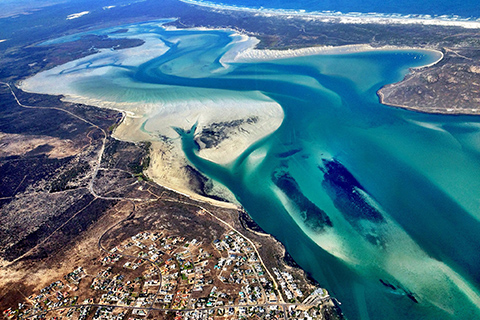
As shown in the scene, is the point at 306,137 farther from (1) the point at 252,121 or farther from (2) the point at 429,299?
(2) the point at 429,299

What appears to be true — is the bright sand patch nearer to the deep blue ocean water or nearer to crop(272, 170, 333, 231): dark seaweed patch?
crop(272, 170, 333, 231): dark seaweed patch

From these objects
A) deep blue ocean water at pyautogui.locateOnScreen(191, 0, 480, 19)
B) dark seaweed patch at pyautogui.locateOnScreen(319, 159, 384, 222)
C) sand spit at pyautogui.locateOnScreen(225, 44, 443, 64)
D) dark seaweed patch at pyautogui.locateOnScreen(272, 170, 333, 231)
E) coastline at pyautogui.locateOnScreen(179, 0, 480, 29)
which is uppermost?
deep blue ocean water at pyautogui.locateOnScreen(191, 0, 480, 19)

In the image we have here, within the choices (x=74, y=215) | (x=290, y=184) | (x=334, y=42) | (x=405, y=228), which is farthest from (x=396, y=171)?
(x=334, y=42)

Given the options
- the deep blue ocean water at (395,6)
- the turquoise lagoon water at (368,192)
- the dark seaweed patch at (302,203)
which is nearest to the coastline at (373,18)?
the deep blue ocean water at (395,6)

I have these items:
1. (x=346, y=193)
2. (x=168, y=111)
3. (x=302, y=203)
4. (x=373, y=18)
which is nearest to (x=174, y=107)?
(x=168, y=111)

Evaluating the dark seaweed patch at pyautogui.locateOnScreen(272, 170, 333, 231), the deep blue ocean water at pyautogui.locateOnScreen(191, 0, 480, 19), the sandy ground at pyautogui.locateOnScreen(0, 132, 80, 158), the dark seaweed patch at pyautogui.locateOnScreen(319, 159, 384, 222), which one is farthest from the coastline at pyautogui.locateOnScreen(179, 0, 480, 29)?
the sandy ground at pyautogui.locateOnScreen(0, 132, 80, 158)
